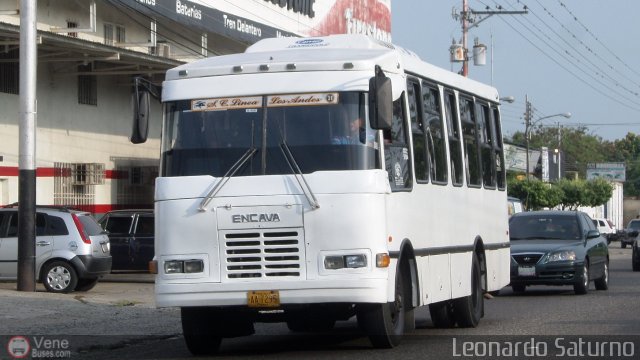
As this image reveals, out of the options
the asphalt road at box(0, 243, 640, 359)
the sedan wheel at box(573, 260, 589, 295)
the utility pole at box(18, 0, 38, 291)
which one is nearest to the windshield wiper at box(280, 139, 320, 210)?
the asphalt road at box(0, 243, 640, 359)

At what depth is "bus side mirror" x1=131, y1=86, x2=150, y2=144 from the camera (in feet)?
42.5

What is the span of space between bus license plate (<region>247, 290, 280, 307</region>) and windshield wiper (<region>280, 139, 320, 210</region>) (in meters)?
0.93

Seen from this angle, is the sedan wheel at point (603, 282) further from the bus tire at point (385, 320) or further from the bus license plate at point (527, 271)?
the bus tire at point (385, 320)

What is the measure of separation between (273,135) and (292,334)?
428 centimetres

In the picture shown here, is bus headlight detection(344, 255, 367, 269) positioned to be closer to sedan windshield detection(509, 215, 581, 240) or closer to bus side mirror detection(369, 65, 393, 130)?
bus side mirror detection(369, 65, 393, 130)

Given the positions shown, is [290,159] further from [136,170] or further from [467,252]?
[136,170]

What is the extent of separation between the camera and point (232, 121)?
1285 cm

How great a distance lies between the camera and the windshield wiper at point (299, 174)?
1242 centimetres

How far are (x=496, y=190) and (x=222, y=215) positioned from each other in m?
6.97

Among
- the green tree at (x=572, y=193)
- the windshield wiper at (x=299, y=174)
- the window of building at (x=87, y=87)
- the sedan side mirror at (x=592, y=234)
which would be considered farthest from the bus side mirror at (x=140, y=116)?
the green tree at (x=572, y=193)

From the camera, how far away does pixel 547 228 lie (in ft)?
81.3

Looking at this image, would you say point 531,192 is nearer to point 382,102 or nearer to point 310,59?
point 310,59

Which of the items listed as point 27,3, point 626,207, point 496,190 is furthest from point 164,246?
point 626,207

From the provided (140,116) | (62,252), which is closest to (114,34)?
(62,252)
